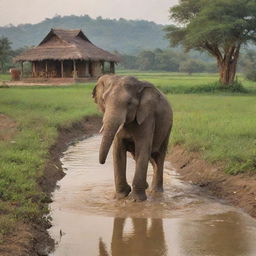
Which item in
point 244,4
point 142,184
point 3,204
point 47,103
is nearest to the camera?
point 3,204

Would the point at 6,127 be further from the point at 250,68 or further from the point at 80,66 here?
the point at 250,68

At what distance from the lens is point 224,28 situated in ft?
102

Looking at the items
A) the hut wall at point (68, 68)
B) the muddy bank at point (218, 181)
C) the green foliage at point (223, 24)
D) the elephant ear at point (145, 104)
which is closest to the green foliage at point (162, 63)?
the hut wall at point (68, 68)

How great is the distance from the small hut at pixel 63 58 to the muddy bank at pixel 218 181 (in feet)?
92.2

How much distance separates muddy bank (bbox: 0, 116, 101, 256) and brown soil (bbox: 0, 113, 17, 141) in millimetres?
1325

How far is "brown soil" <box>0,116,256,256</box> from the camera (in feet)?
19.3

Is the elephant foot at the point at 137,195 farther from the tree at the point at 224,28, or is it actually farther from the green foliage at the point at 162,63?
the green foliage at the point at 162,63

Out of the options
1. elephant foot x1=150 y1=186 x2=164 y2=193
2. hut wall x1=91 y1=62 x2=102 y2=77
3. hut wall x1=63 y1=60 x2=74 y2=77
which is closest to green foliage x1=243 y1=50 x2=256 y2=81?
hut wall x1=91 y1=62 x2=102 y2=77

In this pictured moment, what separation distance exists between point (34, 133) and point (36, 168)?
13.7ft

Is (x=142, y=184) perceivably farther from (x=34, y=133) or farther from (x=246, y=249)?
(x=34, y=133)

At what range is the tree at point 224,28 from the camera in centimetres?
3203

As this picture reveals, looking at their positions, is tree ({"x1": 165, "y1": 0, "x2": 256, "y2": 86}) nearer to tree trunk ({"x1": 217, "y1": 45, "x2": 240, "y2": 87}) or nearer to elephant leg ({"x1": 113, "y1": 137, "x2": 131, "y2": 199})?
tree trunk ({"x1": 217, "y1": 45, "x2": 240, "y2": 87})

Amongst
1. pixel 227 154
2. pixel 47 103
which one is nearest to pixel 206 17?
pixel 47 103

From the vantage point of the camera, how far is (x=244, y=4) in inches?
1319
